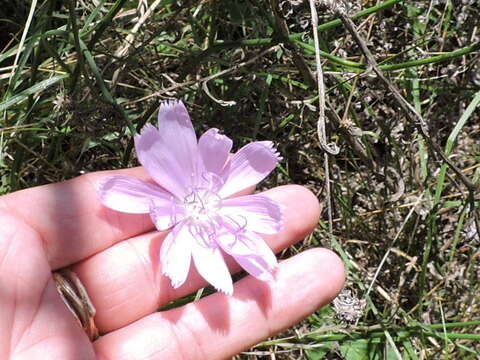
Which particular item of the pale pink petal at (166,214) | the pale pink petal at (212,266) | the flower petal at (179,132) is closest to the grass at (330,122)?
the flower petal at (179,132)

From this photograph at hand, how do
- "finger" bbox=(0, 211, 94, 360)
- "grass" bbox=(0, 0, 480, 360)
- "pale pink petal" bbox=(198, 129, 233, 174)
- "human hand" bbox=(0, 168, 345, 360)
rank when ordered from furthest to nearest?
"grass" bbox=(0, 0, 480, 360) → "pale pink petal" bbox=(198, 129, 233, 174) → "human hand" bbox=(0, 168, 345, 360) → "finger" bbox=(0, 211, 94, 360)

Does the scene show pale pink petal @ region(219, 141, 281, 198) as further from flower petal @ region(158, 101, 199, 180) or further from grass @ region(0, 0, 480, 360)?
grass @ region(0, 0, 480, 360)

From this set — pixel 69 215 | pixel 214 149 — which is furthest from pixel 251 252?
pixel 69 215

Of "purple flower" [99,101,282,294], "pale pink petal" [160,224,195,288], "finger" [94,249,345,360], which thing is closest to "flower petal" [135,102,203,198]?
"purple flower" [99,101,282,294]

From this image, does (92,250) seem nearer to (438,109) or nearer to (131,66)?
(131,66)

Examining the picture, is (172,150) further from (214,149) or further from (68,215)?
(68,215)

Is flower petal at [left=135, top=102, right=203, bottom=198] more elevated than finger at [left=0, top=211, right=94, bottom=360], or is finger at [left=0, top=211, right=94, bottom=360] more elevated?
flower petal at [left=135, top=102, right=203, bottom=198]
